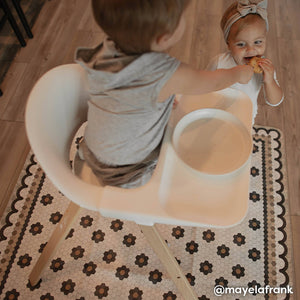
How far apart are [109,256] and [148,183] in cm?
68

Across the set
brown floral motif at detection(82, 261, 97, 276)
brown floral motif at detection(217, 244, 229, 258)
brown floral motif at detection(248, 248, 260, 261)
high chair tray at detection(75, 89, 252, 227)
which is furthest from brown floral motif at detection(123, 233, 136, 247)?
high chair tray at detection(75, 89, 252, 227)

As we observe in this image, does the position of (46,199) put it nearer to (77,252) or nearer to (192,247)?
(77,252)

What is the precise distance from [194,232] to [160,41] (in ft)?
2.93

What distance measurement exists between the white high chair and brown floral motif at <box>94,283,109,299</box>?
0.45 meters

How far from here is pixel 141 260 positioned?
122 cm

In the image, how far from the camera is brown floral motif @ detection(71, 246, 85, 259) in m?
1.23

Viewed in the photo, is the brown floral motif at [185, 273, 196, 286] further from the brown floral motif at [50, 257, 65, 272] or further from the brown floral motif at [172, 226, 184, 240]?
the brown floral motif at [50, 257, 65, 272]

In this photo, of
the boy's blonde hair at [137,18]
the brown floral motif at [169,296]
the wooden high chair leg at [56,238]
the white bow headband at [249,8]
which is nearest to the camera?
the boy's blonde hair at [137,18]

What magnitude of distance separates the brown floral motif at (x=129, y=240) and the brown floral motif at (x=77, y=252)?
7.1 inches

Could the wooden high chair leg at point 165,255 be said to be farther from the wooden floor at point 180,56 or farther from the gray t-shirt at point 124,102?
the wooden floor at point 180,56

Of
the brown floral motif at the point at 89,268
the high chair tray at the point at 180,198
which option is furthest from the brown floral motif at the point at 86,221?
the high chair tray at the point at 180,198

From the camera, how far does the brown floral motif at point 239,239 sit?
126 cm

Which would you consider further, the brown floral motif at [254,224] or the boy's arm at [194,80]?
the brown floral motif at [254,224]

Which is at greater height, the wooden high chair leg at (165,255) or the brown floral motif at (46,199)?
the wooden high chair leg at (165,255)
